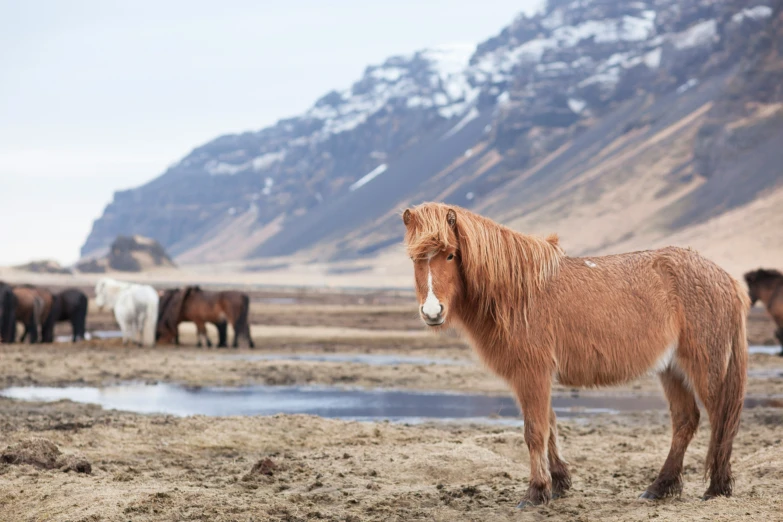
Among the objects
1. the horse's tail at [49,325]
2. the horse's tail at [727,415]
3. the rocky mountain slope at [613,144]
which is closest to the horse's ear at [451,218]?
the horse's tail at [727,415]

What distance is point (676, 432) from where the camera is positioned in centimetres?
744

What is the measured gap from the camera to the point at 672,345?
7223 millimetres

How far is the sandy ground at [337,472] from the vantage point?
21.8 feet

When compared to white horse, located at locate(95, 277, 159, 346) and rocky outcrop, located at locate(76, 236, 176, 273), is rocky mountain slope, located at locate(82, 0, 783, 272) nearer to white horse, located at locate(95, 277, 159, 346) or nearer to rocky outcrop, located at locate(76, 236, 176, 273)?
rocky outcrop, located at locate(76, 236, 176, 273)

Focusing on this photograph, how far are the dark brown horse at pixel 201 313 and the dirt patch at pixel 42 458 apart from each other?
1739cm

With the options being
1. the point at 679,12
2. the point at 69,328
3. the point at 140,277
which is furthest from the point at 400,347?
the point at 679,12

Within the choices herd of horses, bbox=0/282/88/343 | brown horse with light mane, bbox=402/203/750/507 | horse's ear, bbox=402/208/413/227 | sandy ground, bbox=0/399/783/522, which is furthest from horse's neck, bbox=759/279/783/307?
horse's ear, bbox=402/208/413/227

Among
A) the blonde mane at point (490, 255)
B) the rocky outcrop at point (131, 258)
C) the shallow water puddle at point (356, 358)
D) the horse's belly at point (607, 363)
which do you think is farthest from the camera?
the rocky outcrop at point (131, 258)

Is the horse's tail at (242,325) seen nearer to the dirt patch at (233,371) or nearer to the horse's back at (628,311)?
the dirt patch at (233,371)

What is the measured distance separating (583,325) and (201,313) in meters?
19.9

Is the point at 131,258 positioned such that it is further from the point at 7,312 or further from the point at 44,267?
the point at 7,312

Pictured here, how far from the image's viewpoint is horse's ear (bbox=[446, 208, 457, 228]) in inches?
269

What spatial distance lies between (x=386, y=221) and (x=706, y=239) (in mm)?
83182

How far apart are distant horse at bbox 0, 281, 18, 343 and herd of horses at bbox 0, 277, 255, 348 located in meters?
0.08
